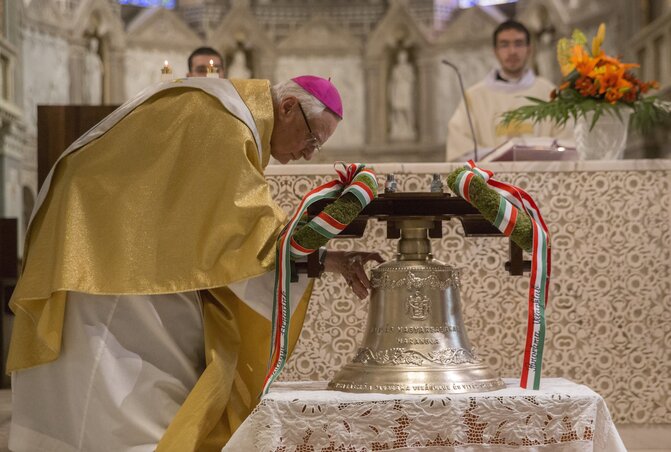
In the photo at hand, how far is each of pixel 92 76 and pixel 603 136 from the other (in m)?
8.09

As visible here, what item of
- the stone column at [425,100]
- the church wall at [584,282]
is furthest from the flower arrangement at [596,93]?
the stone column at [425,100]

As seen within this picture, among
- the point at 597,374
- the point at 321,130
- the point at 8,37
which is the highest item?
the point at 8,37

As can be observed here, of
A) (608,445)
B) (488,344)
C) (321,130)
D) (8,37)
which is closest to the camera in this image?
(608,445)

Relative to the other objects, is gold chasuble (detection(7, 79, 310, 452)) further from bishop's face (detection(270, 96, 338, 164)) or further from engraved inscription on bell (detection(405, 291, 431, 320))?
engraved inscription on bell (detection(405, 291, 431, 320))

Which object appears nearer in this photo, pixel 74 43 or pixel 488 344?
pixel 488 344

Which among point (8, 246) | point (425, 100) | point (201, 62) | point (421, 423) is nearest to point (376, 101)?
point (425, 100)

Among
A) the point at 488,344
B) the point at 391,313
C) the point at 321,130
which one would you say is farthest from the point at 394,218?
the point at 488,344

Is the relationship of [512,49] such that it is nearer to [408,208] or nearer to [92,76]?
[408,208]

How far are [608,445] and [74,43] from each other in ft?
33.6

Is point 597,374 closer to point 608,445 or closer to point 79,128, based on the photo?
point 608,445

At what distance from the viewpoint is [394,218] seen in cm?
364

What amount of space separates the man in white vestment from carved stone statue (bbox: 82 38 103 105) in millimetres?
5230

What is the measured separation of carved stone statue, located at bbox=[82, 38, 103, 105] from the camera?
1257 cm

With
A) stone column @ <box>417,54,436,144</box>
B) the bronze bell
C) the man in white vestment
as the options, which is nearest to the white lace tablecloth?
the bronze bell
